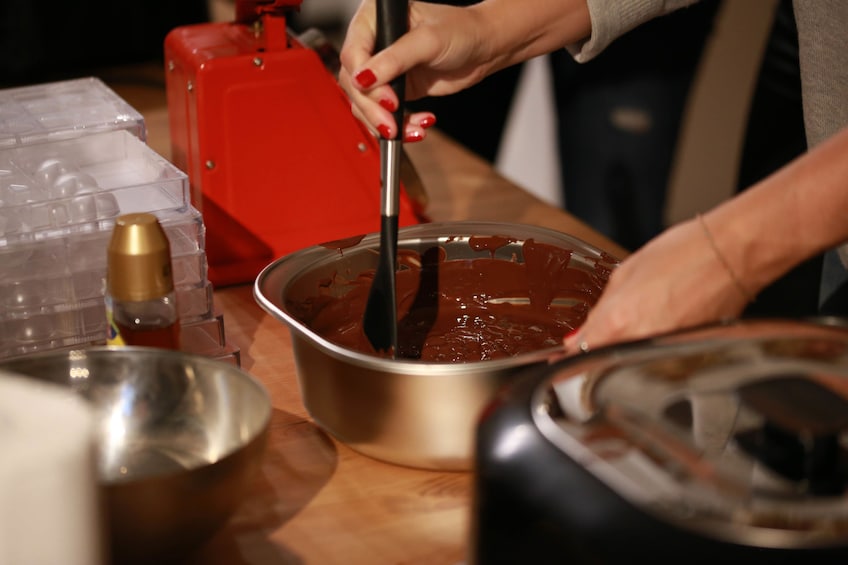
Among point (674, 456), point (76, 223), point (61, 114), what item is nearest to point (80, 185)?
point (76, 223)

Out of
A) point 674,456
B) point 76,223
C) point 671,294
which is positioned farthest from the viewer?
point 76,223

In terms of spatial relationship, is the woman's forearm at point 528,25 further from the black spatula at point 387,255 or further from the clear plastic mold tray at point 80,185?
the clear plastic mold tray at point 80,185

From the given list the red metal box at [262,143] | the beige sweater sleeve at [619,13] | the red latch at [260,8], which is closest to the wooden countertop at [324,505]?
the red metal box at [262,143]

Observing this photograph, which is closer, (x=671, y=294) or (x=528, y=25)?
(x=671, y=294)

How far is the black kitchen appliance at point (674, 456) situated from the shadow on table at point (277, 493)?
0.23 m

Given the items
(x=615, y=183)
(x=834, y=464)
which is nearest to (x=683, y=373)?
(x=834, y=464)

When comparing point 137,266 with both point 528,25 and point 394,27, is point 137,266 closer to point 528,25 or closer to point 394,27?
point 394,27

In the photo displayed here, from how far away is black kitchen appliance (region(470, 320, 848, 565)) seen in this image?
517 millimetres

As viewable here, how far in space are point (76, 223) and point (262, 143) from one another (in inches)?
12.7

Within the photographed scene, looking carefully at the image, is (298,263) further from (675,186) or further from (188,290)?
(675,186)

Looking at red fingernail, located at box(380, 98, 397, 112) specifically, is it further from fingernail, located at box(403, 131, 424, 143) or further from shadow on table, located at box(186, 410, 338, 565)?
shadow on table, located at box(186, 410, 338, 565)

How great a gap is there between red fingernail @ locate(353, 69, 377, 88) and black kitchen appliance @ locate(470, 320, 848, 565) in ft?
1.61

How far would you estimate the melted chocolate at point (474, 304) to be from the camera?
1012mm

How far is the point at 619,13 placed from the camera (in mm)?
1228
